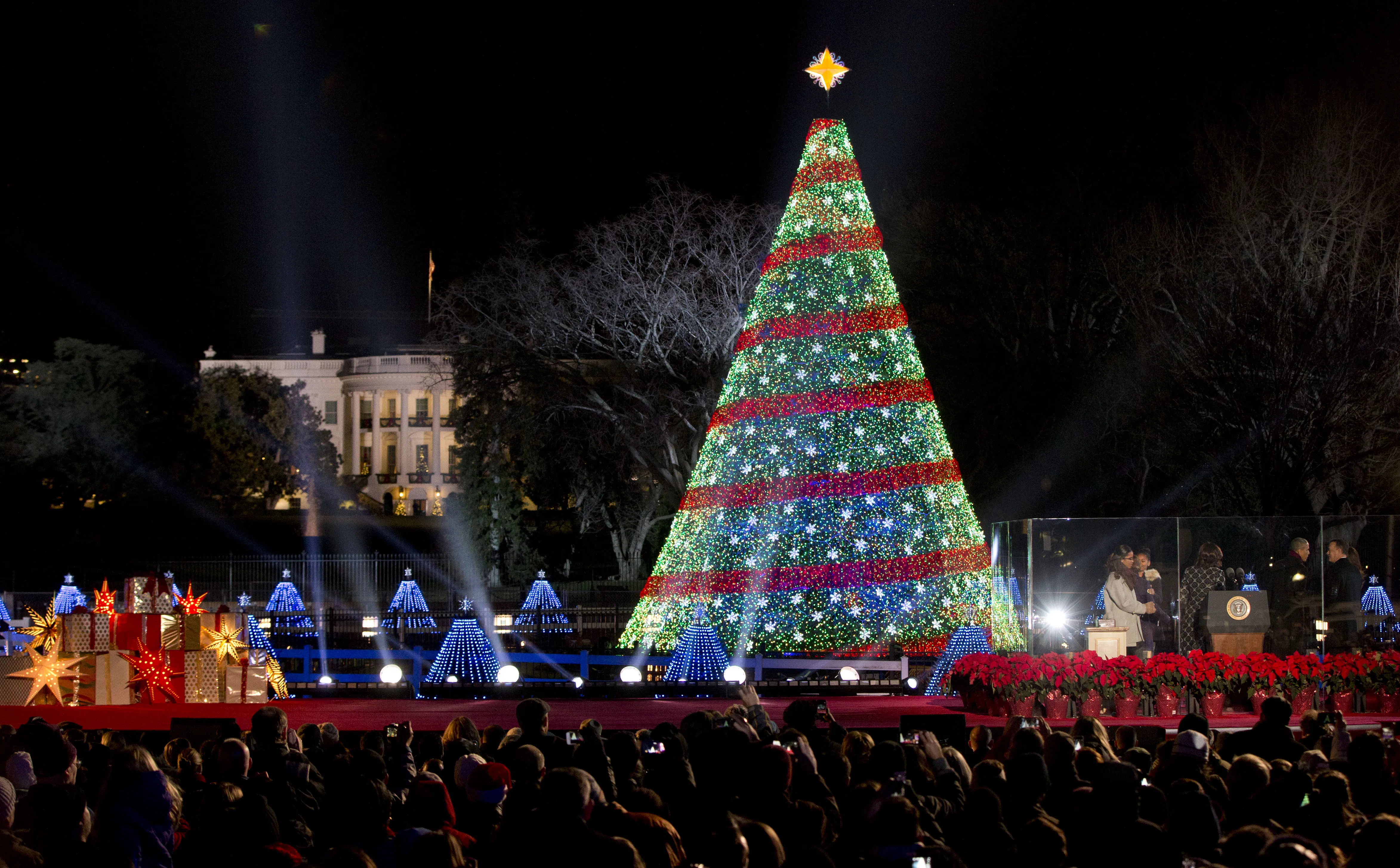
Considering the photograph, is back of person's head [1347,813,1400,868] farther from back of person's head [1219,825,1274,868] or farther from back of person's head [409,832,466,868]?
back of person's head [409,832,466,868]

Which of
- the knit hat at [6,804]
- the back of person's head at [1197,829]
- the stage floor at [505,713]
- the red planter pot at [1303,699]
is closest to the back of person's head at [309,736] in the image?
the knit hat at [6,804]

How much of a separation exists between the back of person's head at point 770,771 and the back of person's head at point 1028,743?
5.39ft

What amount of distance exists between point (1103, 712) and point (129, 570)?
3861cm

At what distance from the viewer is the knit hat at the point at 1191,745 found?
24.7 feet

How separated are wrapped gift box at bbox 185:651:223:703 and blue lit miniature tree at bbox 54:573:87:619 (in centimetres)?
1016

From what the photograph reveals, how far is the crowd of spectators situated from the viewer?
527 cm

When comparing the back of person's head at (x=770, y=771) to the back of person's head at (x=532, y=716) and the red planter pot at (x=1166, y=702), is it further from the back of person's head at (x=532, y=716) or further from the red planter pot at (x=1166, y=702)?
the red planter pot at (x=1166, y=702)

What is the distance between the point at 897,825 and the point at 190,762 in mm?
4860

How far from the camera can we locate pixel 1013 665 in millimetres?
15391

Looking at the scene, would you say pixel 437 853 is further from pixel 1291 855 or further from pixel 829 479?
pixel 829 479

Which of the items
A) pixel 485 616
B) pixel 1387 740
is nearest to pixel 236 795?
pixel 1387 740

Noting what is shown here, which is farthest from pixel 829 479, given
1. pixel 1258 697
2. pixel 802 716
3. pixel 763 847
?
pixel 763 847

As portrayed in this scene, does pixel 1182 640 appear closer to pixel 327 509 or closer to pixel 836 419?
pixel 836 419

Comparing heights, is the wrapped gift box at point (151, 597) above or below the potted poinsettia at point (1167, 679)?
above
